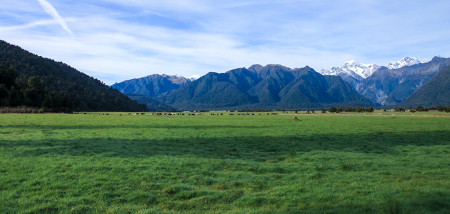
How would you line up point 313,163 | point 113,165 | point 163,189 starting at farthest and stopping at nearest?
point 313,163 < point 113,165 < point 163,189

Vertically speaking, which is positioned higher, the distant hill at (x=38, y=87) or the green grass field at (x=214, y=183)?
the distant hill at (x=38, y=87)

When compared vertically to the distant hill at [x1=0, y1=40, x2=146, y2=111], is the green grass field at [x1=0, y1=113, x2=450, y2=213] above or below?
below

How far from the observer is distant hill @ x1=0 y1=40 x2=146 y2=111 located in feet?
348

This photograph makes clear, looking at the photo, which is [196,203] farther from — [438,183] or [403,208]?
[438,183]

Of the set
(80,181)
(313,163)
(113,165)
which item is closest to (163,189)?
(80,181)

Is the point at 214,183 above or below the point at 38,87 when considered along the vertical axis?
below

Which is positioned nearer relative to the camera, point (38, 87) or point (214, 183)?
point (214, 183)

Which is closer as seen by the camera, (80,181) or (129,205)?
(129,205)

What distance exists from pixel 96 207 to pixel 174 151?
10405mm

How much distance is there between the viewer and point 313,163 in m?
15.0

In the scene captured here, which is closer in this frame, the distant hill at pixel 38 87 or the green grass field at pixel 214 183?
the green grass field at pixel 214 183

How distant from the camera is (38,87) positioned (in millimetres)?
112125

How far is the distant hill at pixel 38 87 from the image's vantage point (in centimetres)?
10600

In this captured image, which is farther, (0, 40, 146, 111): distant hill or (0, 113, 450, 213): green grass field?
(0, 40, 146, 111): distant hill
